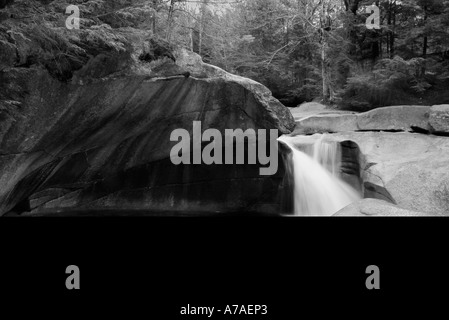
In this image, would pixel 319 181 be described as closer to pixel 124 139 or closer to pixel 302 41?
pixel 124 139

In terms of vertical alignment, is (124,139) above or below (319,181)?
above

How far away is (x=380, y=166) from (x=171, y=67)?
19.7 feet

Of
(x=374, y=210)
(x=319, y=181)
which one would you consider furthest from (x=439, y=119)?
(x=374, y=210)

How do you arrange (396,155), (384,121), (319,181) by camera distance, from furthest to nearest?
(384,121)
(319,181)
(396,155)

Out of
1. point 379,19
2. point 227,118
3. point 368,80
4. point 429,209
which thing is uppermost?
point 379,19

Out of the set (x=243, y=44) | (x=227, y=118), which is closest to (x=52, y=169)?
(x=227, y=118)

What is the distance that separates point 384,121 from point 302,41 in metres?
13.6

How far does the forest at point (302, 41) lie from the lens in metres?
5.35

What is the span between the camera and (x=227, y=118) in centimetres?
850

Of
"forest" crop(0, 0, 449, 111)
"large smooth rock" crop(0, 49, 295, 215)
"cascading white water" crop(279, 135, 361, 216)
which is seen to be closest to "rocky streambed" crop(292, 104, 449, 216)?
"cascading white water" crop(279, 135, 361, 216)

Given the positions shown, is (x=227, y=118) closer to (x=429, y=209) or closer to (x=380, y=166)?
(x=380, y=166)

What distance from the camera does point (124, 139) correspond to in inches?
315

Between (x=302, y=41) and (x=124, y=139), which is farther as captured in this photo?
(x=302, y=41)

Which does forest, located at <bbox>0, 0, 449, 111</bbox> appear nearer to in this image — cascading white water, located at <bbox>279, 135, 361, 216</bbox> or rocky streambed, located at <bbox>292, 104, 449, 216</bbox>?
rocky streambed, located at <bbox>292, 104, 449, 216</bbox>
